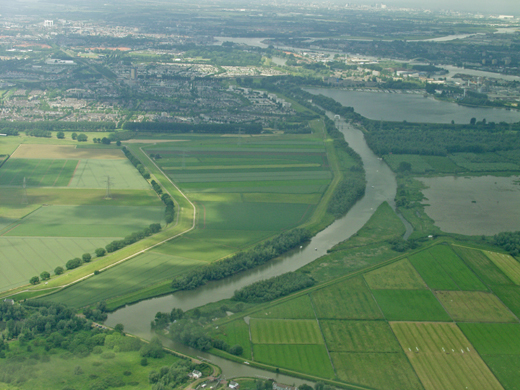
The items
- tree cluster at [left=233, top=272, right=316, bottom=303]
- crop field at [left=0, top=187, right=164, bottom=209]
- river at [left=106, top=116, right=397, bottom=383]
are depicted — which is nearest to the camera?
river at [left=106, top=116, right=397, bottom=383]

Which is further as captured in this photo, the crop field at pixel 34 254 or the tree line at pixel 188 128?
the tree line at pixel 188 128

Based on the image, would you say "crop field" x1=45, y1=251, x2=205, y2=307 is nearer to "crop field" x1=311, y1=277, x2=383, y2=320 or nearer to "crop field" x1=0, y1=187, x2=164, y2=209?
"crop field" x1=311, y1=277, x2=383, y2=320

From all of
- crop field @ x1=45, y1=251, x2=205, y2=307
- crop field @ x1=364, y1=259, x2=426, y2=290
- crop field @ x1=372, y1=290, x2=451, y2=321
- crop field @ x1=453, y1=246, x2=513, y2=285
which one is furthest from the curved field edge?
crop field @ x1=453, y1=246, x2=513, y2=285

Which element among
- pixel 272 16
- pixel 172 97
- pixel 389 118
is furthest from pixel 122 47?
pixel 272 16

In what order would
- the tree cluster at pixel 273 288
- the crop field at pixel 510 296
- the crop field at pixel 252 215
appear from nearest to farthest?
the tree cluster at pixel 273 288 → the crop field at pixel 510 296 → the crop field at pixel 252 215

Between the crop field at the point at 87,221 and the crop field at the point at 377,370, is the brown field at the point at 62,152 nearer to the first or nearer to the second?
the crop field at the point at 87,221

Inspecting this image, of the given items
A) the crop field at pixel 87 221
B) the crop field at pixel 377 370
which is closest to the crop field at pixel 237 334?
the crop field at pixel 377 370

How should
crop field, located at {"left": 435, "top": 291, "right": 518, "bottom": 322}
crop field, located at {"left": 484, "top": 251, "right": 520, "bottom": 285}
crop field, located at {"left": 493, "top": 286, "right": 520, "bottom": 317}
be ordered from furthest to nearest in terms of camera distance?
crop field, located at {"left": 484, "top": 251, "right": 520, "bottom": 285} → crop field, located at {"left": 493, "top": 286, "right": 520, "bottom": 317} → crop field, located at {"left": 435, "top": 291, "right": 518, "bottom": 322}
